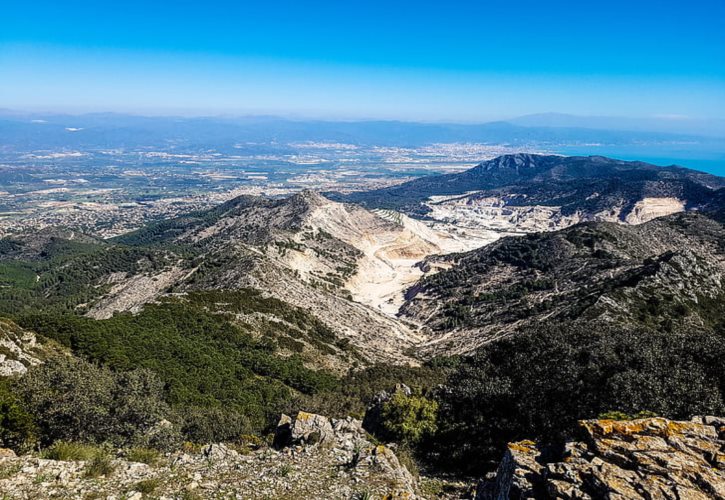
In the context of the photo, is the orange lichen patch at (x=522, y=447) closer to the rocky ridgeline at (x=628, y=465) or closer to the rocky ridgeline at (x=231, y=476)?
the rocky ridgeline at (x=628, y=465)

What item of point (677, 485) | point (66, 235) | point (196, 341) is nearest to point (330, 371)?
point (196, 341)

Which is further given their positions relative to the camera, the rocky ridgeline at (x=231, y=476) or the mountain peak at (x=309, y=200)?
the mountain peak at (x=309, y=200)

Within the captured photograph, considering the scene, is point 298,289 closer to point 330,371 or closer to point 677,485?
point 330,371

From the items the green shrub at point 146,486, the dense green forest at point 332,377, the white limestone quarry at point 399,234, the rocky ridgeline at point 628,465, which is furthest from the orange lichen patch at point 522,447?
the white limestone quarry at point 399,234

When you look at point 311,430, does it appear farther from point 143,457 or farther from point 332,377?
point 332,377

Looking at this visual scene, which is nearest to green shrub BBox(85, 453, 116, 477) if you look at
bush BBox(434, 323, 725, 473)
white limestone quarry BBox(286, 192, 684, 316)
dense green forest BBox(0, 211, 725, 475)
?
dense green forest BBox(0, 211, 725, 475)

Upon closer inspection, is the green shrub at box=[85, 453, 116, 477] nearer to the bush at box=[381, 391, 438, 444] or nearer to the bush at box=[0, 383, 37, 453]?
the bush at box=[0, 383, 37, 453]

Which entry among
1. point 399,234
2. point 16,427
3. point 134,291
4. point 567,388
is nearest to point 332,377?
point 567,388
